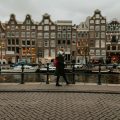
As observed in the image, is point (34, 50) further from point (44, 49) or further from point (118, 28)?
point (118, 28)

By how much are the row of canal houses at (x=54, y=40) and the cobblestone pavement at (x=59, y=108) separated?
77.1 meters

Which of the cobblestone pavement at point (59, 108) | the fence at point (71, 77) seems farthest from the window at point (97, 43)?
the cobblestone pavement at point (59, 108)

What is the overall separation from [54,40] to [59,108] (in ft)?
265

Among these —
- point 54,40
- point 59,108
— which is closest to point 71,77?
point 59,108

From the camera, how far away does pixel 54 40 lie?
8906 cm

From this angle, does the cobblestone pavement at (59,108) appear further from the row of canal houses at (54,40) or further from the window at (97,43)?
the window at (97,43)

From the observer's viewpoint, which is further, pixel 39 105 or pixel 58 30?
pixel 58 30

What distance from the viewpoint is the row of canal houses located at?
288 feet

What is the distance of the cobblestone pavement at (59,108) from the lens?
7.31 meters

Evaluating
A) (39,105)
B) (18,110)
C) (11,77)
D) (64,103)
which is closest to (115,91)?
(64,103)

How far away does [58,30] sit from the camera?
292 feet

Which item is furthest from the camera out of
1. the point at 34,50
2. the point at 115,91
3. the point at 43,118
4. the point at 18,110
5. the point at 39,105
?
the point at 34,50

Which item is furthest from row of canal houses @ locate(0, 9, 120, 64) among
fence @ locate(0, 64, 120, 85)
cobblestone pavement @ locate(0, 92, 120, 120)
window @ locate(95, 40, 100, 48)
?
cobblestone pavement @ locate(0, 92, 120, 120)

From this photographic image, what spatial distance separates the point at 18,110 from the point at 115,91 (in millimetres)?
5049
